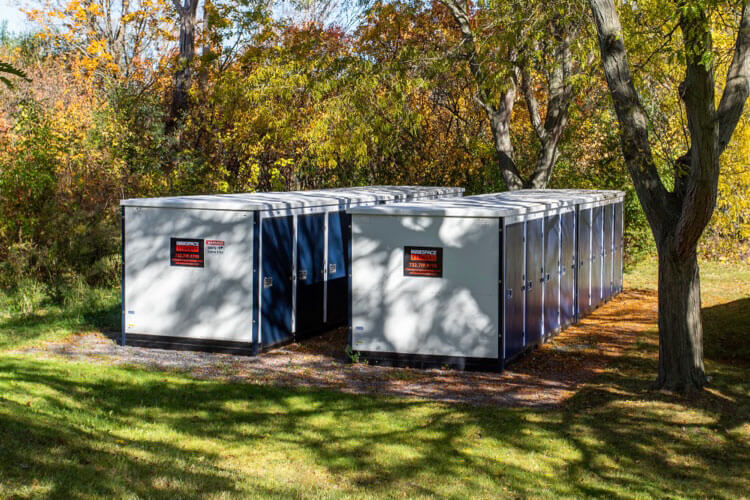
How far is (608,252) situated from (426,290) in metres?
8.00

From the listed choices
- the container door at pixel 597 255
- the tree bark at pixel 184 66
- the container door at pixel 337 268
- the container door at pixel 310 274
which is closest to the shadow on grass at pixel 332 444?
the container door at pixel 310 274

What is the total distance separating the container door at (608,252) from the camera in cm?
1853

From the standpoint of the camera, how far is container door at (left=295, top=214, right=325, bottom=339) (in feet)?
45.2

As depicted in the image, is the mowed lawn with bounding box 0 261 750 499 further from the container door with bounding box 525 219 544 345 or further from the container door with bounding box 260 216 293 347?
the container door with bounding box 260 216 293 347

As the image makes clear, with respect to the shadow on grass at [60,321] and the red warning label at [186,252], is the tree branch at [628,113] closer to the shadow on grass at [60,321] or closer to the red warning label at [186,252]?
the red warning label at [186,252]

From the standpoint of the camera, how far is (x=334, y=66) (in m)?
18.6

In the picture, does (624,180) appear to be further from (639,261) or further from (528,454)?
(528,454)

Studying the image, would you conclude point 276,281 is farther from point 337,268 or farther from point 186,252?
point 337,268

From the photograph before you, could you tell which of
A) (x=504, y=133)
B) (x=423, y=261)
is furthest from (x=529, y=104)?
(x=423, y=261)

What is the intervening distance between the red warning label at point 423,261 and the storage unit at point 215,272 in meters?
2.07

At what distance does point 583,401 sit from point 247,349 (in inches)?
190

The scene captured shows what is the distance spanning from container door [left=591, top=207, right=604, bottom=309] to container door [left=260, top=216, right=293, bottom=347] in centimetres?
662

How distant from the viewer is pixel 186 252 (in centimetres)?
1301

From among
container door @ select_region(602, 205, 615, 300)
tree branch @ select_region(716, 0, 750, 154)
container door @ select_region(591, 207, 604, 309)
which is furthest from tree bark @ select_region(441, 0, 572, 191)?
tree branch @ select_region(716, 0, 750, 154)
